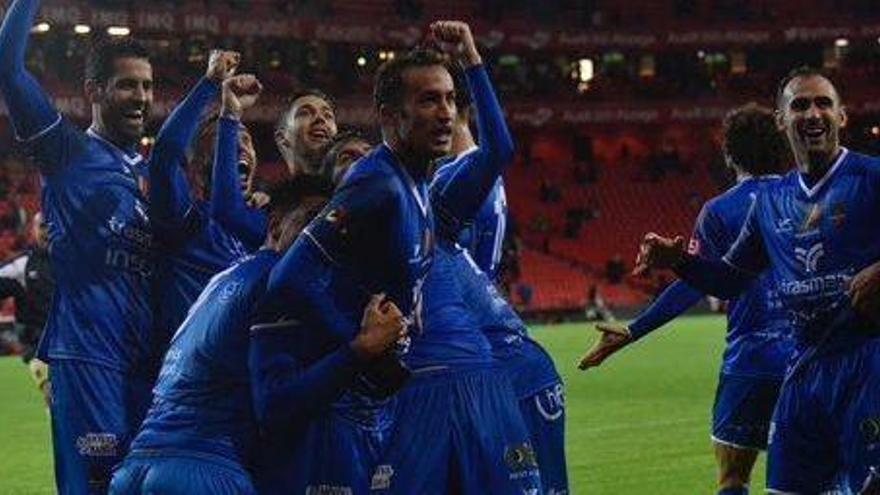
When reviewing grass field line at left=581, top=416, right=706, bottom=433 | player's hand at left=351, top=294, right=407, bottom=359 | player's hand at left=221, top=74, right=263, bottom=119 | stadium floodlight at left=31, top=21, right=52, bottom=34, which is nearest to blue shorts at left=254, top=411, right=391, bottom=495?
player's hand at left=351, top=294, right=407, bottom=359

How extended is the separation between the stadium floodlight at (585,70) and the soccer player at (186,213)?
56729 mm

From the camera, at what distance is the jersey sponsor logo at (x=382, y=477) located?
551 centimetres

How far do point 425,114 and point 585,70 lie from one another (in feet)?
192

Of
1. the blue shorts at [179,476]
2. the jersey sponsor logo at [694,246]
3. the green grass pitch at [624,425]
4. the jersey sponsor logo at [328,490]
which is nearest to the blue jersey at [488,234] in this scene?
the jersey sponsor logo at [694,246]

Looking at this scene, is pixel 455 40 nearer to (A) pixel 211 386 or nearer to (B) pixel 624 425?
(A) pixel 211 386

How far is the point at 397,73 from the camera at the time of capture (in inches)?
220

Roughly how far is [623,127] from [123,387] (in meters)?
56.9

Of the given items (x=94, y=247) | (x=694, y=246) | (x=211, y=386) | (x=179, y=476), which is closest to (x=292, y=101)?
(x=94, y=247)

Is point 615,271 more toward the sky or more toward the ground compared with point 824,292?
more toward the ground

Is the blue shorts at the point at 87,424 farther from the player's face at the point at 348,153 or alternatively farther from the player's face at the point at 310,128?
the player's face at the point at 310,128

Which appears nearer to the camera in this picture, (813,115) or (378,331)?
(378,331)

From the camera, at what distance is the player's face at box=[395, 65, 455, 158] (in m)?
5.50

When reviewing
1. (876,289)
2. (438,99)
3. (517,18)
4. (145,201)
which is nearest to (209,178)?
(145,201)

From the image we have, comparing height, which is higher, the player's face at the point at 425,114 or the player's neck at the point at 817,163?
the player's face at the point at 425,114
